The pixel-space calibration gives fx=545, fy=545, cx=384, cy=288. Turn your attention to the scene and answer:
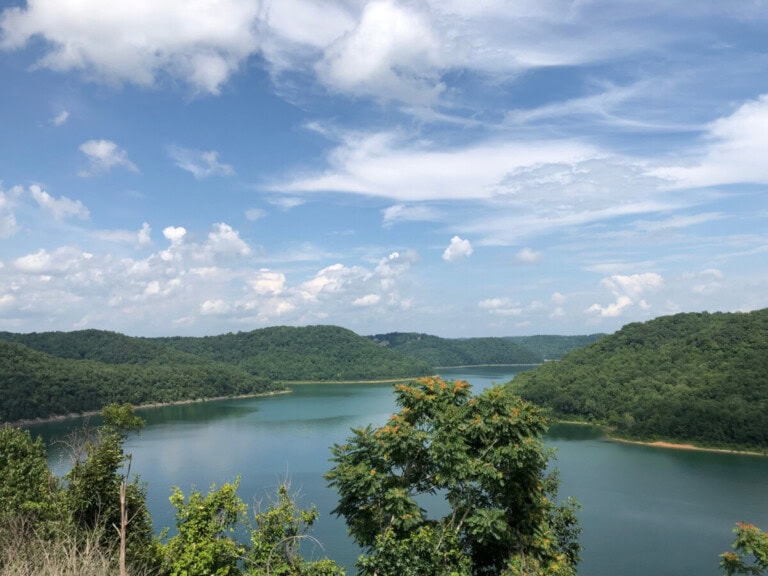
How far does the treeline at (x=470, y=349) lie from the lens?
148125mm

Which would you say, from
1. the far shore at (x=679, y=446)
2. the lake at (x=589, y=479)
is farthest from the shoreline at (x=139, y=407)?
the far shore at (x=679, y=446)

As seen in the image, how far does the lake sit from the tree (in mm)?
6272

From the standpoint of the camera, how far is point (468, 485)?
9.57m

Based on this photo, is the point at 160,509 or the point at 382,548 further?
the point at 160,509

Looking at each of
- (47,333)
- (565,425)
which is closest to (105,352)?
(47,333)

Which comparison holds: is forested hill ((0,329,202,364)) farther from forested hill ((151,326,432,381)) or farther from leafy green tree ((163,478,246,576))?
leafy green tree ((163,478,246,576))

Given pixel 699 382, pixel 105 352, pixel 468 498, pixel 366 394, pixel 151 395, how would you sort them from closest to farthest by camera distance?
pixel 468 498 < pixel 699 382 < pixel 151 395 < pixel 366 394 < pixel 105 352

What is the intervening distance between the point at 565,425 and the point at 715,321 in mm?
23438

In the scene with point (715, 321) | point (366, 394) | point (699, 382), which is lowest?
point (366, 394)

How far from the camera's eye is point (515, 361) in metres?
148

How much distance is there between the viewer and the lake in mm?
19500

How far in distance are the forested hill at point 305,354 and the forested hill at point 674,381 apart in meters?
48.3

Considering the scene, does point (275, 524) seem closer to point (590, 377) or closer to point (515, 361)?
point (590, 377)

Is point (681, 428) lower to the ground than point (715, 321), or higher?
lower
